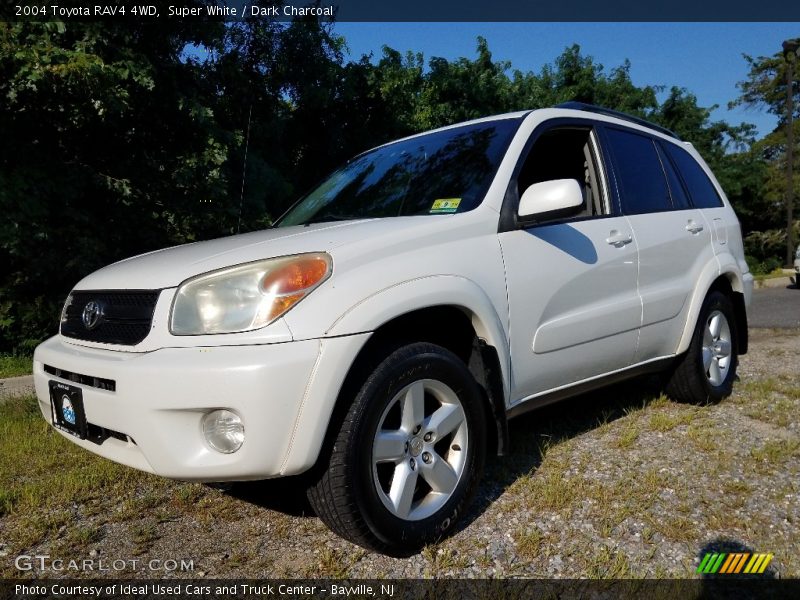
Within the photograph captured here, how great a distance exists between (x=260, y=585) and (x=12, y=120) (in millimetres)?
6472

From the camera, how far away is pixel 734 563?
2.16 metres

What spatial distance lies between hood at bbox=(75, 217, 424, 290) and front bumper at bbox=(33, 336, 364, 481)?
303mm

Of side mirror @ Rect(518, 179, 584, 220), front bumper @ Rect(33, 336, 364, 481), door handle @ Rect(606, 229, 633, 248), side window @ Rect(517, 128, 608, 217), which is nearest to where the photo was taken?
front bumper @ Rect(33, 336, 364, 481)

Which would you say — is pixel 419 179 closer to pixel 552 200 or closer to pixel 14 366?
pixel 552 200

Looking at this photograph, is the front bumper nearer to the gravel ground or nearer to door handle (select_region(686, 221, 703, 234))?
the gravel ground

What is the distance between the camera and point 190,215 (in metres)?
8.27

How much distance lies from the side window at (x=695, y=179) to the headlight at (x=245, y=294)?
293 cm

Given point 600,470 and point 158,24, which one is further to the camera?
point 158,24

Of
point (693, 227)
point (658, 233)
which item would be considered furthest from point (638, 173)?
point (693, 227)

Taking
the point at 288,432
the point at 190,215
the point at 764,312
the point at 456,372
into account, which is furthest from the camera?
the point at 764,312

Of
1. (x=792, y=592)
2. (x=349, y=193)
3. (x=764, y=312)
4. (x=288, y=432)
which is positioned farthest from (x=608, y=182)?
(x=764, y=312)

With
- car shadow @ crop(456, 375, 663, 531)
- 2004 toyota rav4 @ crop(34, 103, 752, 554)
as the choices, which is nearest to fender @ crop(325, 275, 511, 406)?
2004 toyota rav4 @ crop(34, 103, 752, 554)

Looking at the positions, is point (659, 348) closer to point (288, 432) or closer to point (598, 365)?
point (598, 365)

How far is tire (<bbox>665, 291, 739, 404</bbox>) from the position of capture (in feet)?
12.5
